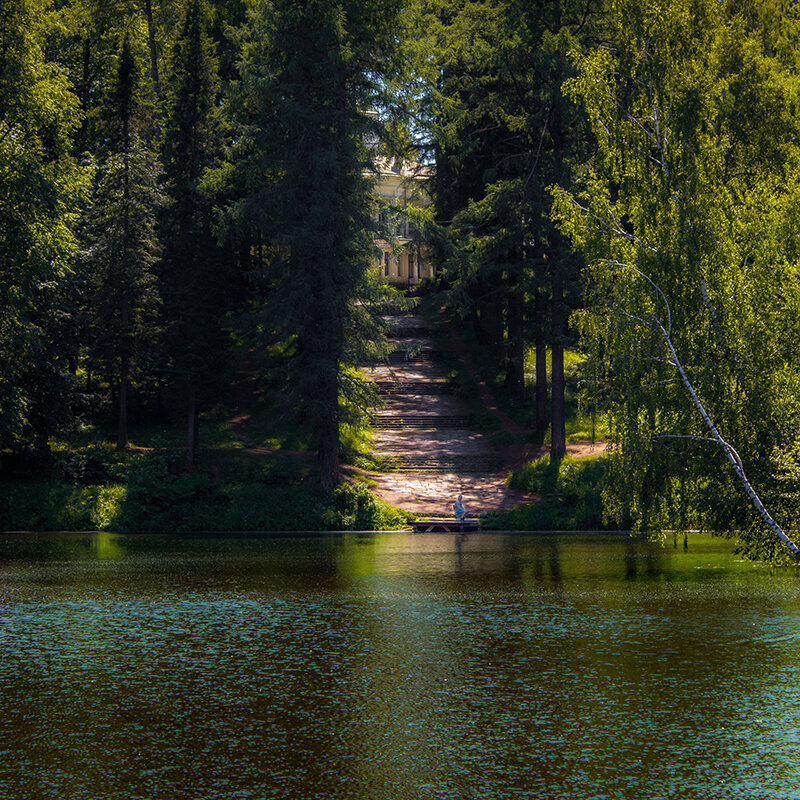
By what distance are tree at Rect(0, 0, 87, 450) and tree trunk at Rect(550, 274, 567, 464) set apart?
18041 mm

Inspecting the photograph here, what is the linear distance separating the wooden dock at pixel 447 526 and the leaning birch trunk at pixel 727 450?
14.2 meters

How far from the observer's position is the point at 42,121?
32938 millimetres

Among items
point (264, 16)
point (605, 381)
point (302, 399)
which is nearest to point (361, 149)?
point (264, 16)

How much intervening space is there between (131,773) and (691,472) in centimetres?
1381

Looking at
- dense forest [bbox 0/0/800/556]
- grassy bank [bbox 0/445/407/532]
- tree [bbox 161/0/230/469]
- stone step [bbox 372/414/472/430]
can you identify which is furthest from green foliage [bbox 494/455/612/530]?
tree [bbox 161/0/230/469]

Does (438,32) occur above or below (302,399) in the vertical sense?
above

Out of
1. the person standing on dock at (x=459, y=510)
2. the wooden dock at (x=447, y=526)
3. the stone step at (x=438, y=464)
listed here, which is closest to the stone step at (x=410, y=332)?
the stone step at (x=438, y=464)

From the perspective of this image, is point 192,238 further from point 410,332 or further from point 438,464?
point 410,332

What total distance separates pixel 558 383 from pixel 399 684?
28401mm

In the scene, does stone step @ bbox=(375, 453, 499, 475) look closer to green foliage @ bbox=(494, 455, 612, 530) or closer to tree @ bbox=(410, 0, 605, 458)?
green foliage @ bbox=(494, 455, 612, 530)

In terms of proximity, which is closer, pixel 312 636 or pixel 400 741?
pixel 400 741

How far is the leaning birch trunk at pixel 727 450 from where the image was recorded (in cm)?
1839

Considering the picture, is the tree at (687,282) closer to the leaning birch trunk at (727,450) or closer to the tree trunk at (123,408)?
the leaning birch trunk at (727,450)

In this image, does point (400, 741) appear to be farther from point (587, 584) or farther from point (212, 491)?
point (212, 491)
